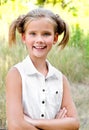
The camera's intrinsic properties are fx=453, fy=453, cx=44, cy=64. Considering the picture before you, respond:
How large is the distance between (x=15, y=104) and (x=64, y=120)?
28cm

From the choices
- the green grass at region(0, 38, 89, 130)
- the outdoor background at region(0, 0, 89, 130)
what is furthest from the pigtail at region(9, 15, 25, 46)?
the green grass at region(0, 38, 89, 130)

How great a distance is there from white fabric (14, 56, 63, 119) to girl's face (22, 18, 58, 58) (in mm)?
89

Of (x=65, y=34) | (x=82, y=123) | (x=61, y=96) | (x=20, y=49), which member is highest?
(x=65, y=34)

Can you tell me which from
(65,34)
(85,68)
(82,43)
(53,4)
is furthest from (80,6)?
(65,34)

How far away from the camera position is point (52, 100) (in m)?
2.30

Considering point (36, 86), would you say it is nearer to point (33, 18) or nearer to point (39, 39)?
point (39, 39)

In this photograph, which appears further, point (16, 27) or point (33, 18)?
point (16, 27)

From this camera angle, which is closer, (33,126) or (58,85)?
(33,126)

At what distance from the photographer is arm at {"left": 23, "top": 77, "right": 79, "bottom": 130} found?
87.4 inches

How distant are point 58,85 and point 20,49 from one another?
11.8 feet

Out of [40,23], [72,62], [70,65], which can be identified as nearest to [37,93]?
[40,23]

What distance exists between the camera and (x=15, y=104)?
2.21 metres

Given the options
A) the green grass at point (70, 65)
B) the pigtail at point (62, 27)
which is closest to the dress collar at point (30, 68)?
the pigtail at point (62, 27)

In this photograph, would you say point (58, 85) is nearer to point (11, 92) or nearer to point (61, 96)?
point (61, 96)
